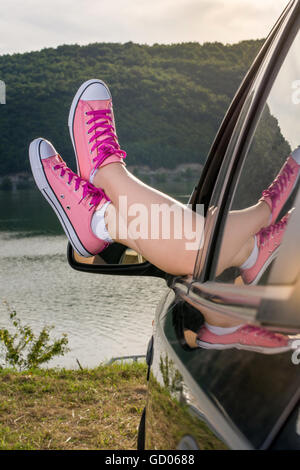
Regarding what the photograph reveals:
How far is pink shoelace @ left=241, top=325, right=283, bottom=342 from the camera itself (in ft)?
1.93

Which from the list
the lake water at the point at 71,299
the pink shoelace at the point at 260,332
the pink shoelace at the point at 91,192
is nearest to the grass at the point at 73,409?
the pink shoelace at the point at 91,192

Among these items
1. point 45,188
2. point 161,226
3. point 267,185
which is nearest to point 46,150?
point 45,188

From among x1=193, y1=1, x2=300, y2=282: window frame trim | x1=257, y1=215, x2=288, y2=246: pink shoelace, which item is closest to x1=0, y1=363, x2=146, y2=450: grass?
x1=193, y1=1, x2=300, y2=282: window frame trim

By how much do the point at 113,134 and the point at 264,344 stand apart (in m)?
1.16

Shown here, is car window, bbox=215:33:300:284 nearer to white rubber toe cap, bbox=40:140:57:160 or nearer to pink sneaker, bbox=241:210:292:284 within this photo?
pink sneaker, bbox=241:210:292:284

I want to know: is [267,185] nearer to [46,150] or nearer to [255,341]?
[255,341]

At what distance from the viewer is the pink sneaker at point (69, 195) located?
5.09ft

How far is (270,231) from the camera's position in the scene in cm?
87

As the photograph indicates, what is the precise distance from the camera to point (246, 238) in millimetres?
962

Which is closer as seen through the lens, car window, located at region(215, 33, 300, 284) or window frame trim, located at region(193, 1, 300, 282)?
car window, located at region(215, 33, 300, 284)

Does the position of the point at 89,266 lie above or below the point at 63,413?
above
